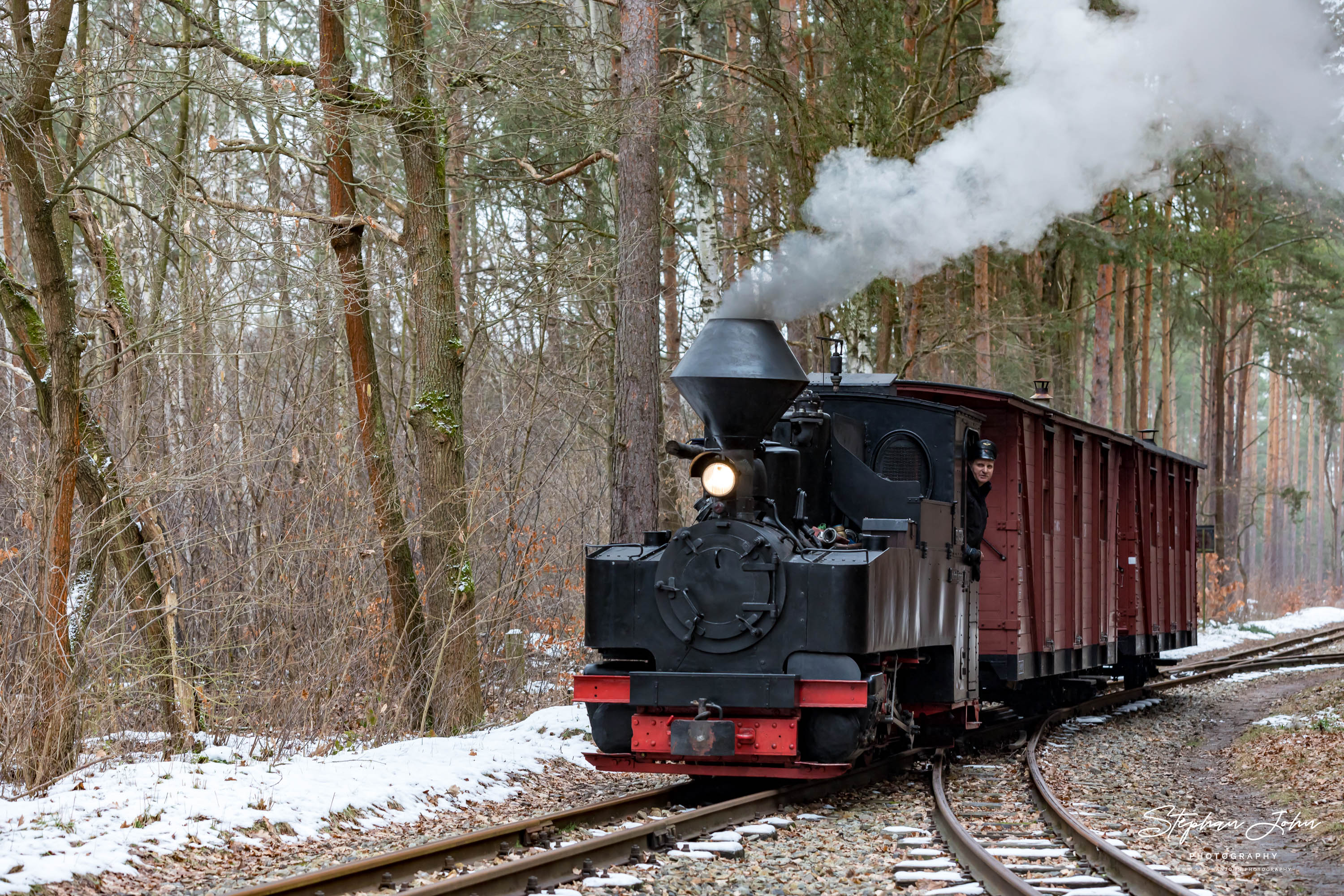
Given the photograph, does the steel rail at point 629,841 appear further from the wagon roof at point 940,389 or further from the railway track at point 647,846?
the wagon roof at point 940,389

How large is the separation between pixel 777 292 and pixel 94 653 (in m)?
4.81

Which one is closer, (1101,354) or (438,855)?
(438,855)

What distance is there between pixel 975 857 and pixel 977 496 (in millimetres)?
4175

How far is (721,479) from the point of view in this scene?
26.7 ft

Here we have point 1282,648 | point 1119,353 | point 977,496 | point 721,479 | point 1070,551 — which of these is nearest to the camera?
point 721,479

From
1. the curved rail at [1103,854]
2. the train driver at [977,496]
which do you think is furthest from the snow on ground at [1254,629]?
the curved rail at [1103,854]

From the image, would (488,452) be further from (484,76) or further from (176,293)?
(484,76)

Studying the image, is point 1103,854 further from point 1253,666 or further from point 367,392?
point 1253,666

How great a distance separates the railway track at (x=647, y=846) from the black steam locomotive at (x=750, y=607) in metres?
0.39

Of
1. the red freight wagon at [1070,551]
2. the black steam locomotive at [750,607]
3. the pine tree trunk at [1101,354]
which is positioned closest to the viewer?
the black steam locomotive at [750,607]

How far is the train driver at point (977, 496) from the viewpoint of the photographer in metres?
10.1

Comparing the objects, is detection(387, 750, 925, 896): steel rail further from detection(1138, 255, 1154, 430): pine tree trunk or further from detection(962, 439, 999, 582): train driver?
detection(1138, 255, 1154, 430): pine tree trunk

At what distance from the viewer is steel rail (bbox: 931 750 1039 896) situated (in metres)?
5.80

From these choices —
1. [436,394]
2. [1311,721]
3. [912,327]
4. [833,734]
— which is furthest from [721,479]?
[912,327]
